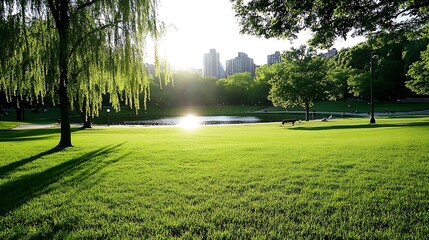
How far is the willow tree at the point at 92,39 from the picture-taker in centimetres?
993

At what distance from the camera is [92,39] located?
404 inches

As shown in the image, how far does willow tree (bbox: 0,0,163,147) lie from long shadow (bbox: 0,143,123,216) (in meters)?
3.74

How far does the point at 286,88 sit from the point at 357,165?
102 ft

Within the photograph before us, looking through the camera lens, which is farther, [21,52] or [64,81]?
[64,81]

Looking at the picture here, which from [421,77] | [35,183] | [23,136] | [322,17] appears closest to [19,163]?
[35,183]

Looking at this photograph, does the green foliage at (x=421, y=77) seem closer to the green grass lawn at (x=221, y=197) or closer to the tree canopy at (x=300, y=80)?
the tree canopy at (x=300, y=80)

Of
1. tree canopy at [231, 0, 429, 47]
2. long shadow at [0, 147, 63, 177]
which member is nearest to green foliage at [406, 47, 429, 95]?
tree canopy at [231, 0, 429, 47]

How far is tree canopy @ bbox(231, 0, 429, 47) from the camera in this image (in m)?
8.19

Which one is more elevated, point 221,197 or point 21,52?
point 21,52

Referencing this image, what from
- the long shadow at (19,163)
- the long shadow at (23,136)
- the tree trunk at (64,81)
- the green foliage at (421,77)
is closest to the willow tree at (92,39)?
the tree trunk at (64,81)

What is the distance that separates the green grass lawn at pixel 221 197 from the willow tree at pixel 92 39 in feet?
12.2

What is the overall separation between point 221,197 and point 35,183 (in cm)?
423

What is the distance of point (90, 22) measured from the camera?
36.1 ft

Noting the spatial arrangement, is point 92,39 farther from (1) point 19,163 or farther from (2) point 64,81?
(1) point 19,163
